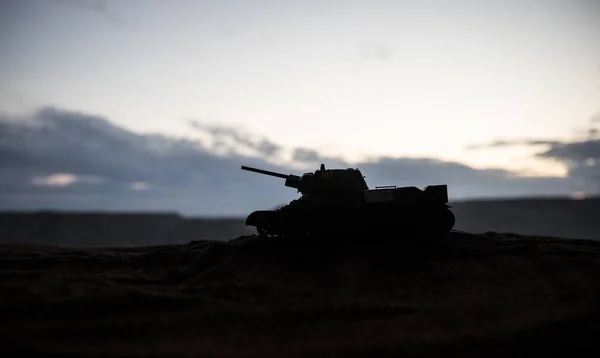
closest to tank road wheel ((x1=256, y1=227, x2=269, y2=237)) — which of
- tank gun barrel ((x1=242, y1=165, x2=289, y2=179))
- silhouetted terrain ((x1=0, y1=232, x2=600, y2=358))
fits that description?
silhouetted terrain ((x1=0, y1=232, x2=600, y2=358))

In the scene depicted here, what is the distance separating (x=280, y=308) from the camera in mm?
6852

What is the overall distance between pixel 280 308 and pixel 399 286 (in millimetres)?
2672

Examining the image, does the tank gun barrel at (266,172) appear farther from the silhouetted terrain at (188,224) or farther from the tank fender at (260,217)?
the silhouetted terrain at (188,224)

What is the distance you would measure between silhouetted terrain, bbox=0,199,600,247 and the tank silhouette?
4028cm

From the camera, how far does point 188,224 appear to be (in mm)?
56375

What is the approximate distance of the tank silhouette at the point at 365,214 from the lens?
33.5 feet

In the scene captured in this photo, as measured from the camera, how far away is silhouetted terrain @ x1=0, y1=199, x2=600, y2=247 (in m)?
47.4

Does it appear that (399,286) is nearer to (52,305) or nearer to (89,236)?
(52,305)

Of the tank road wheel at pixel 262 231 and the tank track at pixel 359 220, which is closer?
the tank track at pixel 359 220

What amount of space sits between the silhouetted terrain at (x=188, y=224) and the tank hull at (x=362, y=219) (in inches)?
1598

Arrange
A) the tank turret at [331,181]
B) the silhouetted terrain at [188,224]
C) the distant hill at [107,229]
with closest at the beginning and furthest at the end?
1. the tank turret at [331,181]
2. the silhouetted terrain at [188,224]
3. the distant hill at [107,229]

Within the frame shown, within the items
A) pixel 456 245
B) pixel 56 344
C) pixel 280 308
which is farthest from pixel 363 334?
pixel 456 245

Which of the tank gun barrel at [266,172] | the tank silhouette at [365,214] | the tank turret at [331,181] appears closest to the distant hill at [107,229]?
the tank gun barrel at [266,172]

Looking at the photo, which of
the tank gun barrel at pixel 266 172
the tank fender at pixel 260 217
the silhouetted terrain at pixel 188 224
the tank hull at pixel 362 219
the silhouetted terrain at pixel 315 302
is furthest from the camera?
the silhouetted terrain at pixel 188 224
